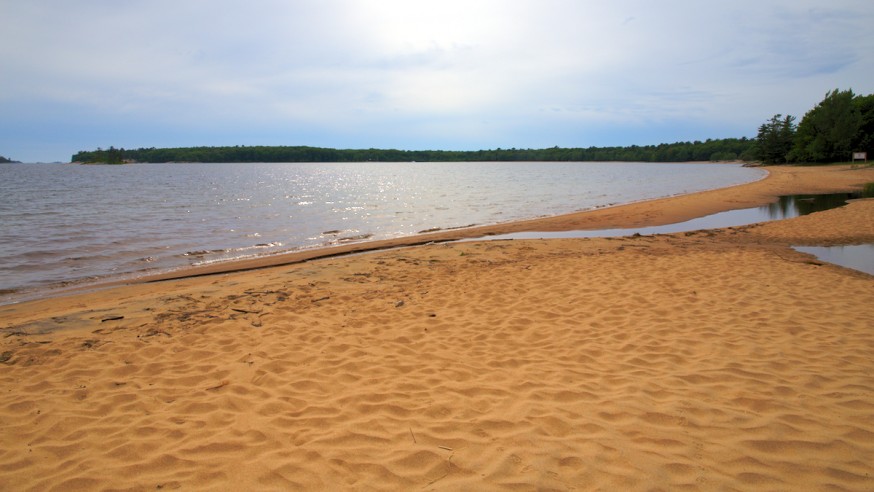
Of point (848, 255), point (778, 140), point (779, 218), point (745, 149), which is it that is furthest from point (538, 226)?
point (745, 149)

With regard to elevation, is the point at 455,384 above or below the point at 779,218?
below

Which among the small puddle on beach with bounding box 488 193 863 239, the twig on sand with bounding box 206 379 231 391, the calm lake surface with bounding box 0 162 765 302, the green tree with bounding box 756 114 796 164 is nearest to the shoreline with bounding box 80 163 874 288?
the small puddle on beach with bounding box 488 193 863 239

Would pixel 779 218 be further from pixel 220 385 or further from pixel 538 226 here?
pixel 220 385

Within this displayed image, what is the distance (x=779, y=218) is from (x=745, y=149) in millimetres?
147982

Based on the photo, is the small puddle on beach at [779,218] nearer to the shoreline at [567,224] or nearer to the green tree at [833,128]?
the shoreline at [567,224]

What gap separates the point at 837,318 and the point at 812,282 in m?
2.20

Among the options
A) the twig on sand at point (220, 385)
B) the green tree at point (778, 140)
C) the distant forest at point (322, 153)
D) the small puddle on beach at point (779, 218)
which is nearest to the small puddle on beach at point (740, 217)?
the small puddle on beach at point (779, 218)

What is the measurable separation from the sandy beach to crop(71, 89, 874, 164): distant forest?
203ft

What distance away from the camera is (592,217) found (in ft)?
68.3

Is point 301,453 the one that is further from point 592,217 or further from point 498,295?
point 592,217

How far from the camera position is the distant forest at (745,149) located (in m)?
53.5

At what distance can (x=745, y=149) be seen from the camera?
13938cm

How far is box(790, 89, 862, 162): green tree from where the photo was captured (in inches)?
2051

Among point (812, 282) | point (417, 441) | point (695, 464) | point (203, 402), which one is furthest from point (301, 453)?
point (812, 282)
